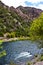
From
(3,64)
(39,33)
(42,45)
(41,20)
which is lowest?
(3,64)

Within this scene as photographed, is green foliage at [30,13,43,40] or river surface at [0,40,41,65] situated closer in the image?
green foliage at [30,13,43,40]

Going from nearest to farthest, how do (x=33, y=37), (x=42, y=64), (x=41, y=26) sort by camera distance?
(x=42, y=64), (x=41, y=26), (x=33, y=37)

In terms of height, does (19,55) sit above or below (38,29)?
below

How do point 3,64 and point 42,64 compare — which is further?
point 3,64

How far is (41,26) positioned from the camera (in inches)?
2266

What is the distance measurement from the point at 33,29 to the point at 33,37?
306 centimetres

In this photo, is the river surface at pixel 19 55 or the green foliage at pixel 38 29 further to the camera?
the river surface at pixel 19 55

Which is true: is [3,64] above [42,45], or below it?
below

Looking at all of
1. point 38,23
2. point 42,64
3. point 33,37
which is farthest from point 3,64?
point 42,64

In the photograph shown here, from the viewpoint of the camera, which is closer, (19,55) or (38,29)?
(38,29)

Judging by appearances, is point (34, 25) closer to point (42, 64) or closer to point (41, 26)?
point (41, 26)

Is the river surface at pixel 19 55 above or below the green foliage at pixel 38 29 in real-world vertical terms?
below

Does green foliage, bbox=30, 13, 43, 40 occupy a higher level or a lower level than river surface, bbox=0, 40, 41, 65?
higher

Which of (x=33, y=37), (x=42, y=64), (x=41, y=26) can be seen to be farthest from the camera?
(x=33, y=37)
